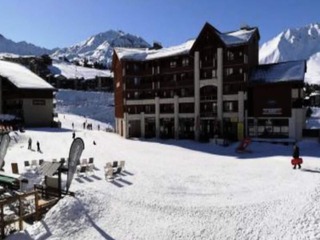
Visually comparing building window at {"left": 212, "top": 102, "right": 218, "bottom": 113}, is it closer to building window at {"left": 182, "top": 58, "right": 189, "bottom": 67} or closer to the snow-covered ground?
building window at {"left": 182, "top": 58, "right": 189, "bottom": 67}

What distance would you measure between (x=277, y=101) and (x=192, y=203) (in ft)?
102

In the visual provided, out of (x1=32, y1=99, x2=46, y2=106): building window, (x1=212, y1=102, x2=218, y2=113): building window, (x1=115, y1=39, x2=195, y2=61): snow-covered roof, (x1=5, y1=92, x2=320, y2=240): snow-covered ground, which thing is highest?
(x1=115, y1=39, x2=195, y2=61): snow-covered roof

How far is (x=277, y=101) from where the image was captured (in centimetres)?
5106

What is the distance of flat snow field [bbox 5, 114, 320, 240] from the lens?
2052cm

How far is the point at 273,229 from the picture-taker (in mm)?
20859

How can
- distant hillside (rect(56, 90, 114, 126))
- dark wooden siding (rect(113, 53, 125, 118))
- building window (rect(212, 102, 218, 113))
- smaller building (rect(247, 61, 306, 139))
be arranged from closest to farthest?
1. smaller building (rect(247, 61, 306, 139))
2. building window (rect(212, 102, 218, 113))
3. dark wooden siding (rect(113, 53, 125, 118))
4. distant hillside (rect(56, 90, 114, 126))

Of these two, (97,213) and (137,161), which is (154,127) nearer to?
(137,161)

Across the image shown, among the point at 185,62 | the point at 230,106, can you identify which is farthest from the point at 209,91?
the point at 185,62

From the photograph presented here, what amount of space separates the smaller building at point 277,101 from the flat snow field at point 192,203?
12.1 meters

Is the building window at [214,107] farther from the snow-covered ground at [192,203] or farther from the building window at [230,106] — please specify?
the snow-covered ground at [192,203]

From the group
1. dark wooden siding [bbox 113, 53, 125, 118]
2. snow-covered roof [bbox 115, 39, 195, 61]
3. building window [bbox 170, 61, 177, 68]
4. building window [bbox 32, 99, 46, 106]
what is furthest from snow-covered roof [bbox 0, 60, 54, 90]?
building window [bbox 170, 61, 177, 68]

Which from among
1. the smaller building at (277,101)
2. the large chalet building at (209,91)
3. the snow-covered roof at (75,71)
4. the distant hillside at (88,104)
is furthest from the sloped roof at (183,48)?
the snow-covered roof at (75,71)

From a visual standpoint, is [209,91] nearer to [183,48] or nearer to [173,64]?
[173,64]

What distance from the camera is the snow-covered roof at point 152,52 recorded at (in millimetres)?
61688
